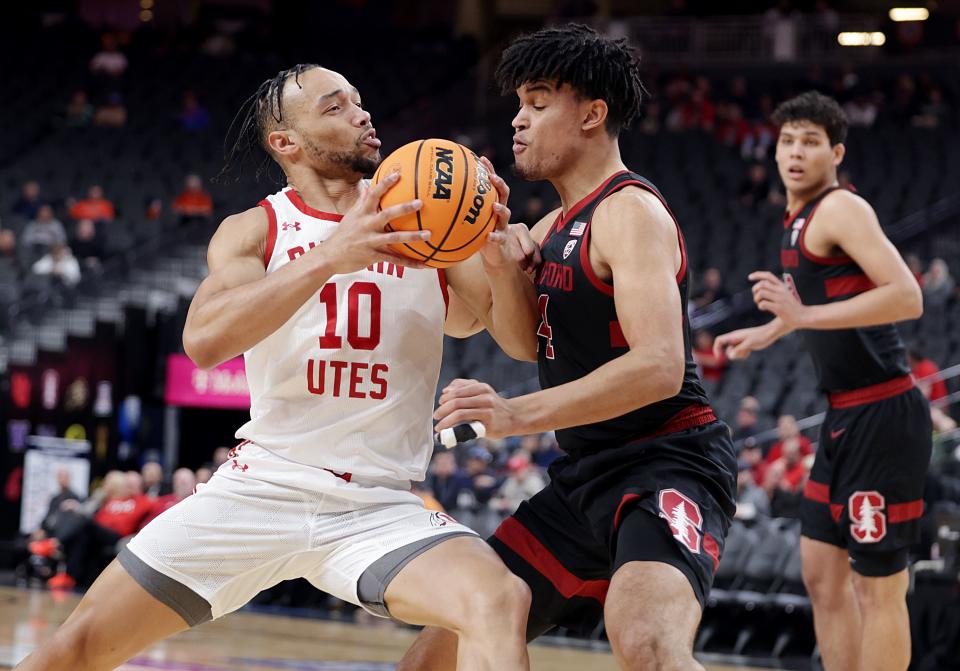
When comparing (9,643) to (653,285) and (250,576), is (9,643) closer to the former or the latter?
(250,576)

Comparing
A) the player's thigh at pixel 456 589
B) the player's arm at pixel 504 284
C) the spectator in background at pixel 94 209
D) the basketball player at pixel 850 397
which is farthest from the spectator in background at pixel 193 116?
the player's thigh at pixel 456 589

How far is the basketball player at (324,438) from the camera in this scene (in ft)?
12.1

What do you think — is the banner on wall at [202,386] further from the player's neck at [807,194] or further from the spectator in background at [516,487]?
the player's neck at [807,194]

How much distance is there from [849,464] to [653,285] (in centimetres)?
215

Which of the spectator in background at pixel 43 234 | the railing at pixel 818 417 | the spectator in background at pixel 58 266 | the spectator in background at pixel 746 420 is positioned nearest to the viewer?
the railing at pixel 818 417

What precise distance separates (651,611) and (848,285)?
236cm

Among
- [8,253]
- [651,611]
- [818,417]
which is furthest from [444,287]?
[8,253]

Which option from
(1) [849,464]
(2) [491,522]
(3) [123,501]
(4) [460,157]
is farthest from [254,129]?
(3) [123,501]

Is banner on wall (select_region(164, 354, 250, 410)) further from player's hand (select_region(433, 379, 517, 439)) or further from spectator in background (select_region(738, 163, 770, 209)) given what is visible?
player's hand (select_region(433, 379, 517, 439))

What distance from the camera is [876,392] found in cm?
541

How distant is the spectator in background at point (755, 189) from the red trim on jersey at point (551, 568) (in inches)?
579

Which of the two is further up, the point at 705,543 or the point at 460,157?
the point at 460,157

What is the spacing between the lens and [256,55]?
80.3 feet

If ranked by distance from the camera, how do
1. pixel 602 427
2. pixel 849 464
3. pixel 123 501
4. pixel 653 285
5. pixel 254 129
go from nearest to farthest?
pixel 653 285
pixel 602 427
pixel 254 129
pixel 849 464
pixel 123 501
